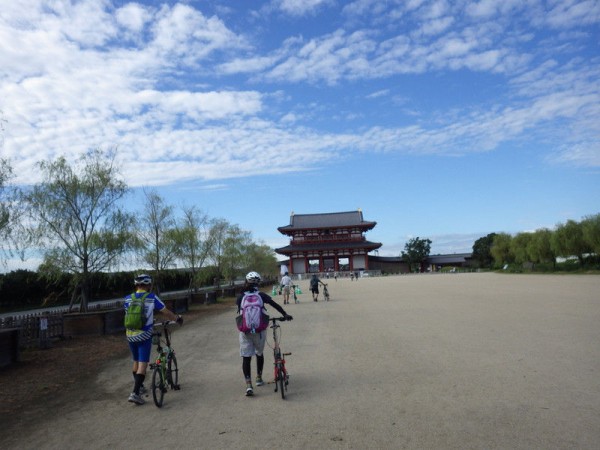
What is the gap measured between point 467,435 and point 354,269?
70376 mm

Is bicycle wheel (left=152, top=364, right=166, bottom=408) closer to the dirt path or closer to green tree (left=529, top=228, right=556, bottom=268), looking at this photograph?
the dirt path

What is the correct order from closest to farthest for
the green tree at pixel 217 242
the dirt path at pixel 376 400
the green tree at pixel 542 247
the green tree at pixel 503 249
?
the dirt path at pixel 376 400 < the green tree at pixel 217 242 < the green tree at pixel 542 247 < the green tree at pixel 503 249

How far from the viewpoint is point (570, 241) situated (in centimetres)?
4216

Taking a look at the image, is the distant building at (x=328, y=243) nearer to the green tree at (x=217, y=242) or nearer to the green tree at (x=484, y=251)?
the green tree at (x=484, y=251)

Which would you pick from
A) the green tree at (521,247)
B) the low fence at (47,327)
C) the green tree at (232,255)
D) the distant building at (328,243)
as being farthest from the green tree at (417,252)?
the low fence at (47,327)

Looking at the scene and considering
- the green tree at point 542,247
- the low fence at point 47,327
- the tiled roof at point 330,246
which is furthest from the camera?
the tiled roof at point 330,246

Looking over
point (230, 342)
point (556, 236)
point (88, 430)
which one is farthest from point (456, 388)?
point (556, 236)

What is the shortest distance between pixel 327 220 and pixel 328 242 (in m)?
4.70

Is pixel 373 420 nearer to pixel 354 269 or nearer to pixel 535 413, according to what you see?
pixel 535 413

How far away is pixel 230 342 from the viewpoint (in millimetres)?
11062

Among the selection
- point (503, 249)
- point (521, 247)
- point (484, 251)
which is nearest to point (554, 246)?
point (521, 247)

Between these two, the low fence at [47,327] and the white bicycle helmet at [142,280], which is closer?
the white bicycle helmet at [142,280]

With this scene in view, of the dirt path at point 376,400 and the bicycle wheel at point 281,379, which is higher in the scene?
the bicycle wheel at point 281,379

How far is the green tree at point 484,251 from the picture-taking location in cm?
8134
